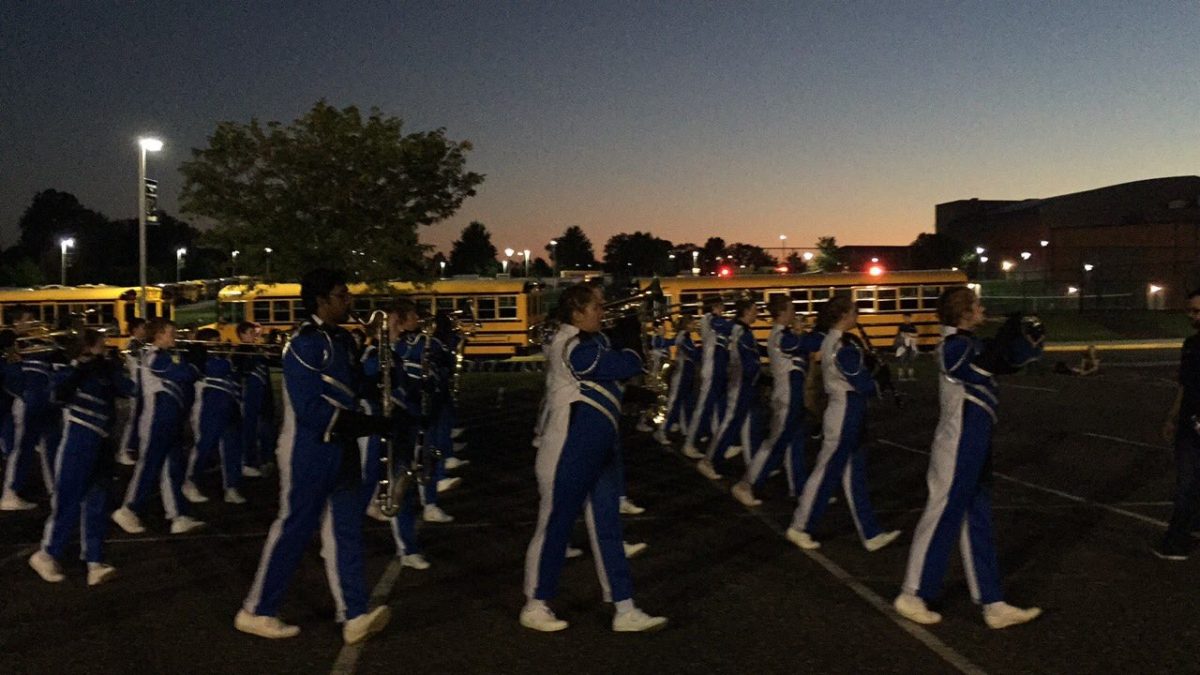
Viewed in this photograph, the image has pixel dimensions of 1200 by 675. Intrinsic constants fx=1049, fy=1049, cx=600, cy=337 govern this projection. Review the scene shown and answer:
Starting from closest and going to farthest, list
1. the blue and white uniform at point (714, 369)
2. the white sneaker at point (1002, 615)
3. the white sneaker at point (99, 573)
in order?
the white sneaker at point (1002, 615) → the white sneaker at point (99, 573) → the blue and white uniform at point (714, 369)

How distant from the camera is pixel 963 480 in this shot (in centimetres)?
563

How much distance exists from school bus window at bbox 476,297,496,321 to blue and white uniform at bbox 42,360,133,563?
24.9 meters

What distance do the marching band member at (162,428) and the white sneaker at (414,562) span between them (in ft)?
7.77

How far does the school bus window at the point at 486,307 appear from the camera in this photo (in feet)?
105

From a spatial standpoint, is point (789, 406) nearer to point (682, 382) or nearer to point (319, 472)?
point (682, 382)

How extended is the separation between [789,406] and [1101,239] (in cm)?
6138

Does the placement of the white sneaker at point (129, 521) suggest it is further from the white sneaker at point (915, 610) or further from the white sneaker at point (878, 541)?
the white sneaker at point (915, 610)

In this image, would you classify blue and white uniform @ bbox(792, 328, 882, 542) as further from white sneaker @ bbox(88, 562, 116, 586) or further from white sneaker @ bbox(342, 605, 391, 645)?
white sneaker @ bbox(88, 562, 116, 586)

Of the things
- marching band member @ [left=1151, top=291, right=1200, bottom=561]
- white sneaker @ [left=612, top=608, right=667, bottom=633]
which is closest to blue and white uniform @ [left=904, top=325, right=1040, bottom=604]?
white sneaker @ [left=612, top=608, right=667, bottom=633]

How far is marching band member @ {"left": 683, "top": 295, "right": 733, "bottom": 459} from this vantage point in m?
11.1

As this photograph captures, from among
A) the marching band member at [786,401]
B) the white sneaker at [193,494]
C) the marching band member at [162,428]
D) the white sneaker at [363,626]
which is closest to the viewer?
the white sneaker at [363,626]

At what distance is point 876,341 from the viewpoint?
104 feet

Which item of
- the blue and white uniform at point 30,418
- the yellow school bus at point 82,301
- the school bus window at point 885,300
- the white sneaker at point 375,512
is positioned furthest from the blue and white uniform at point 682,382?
the yellow school bus at point 82,301

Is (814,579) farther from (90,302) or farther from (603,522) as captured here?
(90,302)
